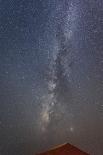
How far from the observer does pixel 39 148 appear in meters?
28.1

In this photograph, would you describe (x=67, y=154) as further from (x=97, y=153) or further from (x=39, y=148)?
(x=39, y=148)

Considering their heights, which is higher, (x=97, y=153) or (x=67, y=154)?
(x=67, y=154)

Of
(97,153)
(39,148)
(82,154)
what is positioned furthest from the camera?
(39,148)

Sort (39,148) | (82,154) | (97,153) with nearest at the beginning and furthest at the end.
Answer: (82,154) → (97,153) → (39,148)

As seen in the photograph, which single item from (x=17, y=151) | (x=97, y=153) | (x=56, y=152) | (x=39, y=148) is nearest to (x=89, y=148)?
Result: (x=97, y=153)

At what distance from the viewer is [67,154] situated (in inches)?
370

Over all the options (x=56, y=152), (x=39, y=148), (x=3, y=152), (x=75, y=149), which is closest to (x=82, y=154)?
Answer: (x=75, y=149)

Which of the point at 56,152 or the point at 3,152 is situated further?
the point at 3,152

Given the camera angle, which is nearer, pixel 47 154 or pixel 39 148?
pixel 47 154

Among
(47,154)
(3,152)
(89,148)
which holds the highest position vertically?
(47,154)

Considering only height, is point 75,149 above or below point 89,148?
above

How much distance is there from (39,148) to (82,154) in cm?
1948

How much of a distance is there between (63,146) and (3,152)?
21.6 metres

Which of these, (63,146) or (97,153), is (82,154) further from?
(97,153)
